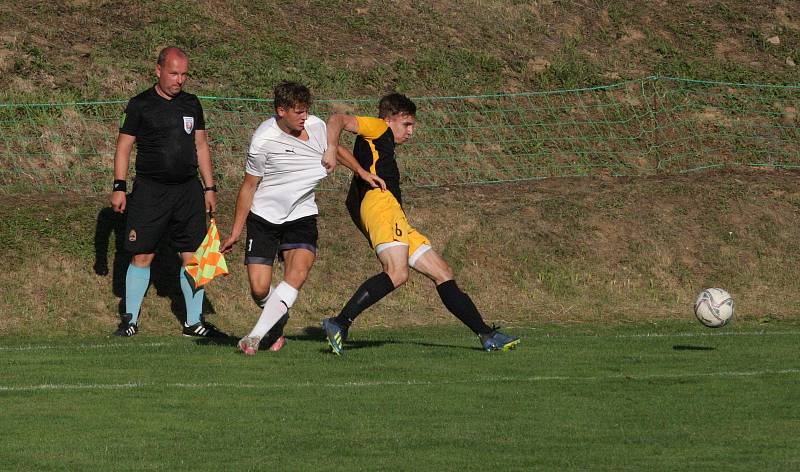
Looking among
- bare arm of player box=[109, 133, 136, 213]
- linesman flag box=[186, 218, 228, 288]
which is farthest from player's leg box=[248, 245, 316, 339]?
bare arm of player box=[109, 133, 136, 213]

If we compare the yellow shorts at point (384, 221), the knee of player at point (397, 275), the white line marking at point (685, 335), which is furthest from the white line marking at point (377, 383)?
the white line marking at point (685, 335)

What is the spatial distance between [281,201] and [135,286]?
2507 millimetres

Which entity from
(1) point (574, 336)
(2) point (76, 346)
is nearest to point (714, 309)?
(1) point (574, 336)

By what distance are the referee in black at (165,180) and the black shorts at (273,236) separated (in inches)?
52.1

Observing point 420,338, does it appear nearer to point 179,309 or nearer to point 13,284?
point 179,309

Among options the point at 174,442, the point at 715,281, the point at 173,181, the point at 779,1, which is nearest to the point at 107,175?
the point at 173,181

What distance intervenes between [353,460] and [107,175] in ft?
39.5

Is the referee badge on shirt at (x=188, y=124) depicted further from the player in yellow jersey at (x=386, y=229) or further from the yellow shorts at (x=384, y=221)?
the yellow shorts at (x=384, y=221)

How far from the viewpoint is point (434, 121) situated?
22.1 m

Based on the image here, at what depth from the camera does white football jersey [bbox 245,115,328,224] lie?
1152 cm

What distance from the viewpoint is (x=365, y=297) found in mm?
11344

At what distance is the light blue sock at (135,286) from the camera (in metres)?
13.5

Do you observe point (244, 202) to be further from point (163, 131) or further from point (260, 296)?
point (163, 131)

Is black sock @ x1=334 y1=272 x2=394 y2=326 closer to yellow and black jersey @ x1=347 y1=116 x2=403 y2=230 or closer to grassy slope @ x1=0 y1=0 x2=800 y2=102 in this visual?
yellow and black jersey @ x1=347 y1=116 x2=403 y2=230
